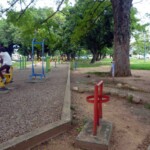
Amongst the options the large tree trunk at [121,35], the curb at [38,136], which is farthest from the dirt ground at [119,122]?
the large tree trunk at [121,35]

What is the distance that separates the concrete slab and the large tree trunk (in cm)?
1061

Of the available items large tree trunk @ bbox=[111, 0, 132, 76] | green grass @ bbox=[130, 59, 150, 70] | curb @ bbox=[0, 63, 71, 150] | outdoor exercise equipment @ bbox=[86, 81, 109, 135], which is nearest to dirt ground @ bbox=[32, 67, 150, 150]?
curb @ bbox=[0, 63, 71, 150]

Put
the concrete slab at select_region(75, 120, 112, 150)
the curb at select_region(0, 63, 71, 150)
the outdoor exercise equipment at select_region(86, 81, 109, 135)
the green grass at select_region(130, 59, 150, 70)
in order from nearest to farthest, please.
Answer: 1. the curb at select_region(0, 63, 71, 150)
2. the concrete slab at select_region(75, 120, 112, 150)
3. the outdoor exercise equipment at select_region(86, 81, 109, 135)
4. the green grass at select_region(130, 59, 150, 70)

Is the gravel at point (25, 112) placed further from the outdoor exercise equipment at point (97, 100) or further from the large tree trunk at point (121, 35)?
the large tree trunk at point (121, 35)

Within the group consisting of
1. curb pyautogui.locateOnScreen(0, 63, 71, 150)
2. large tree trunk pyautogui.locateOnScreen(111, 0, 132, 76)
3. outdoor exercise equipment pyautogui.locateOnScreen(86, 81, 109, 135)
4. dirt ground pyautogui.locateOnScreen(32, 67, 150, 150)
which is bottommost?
dirt ground pyautogui.locateOnScreen(32, 67, 150, 150)

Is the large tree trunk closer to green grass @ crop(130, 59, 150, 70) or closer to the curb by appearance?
the curb

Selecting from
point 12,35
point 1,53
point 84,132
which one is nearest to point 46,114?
point 84,132

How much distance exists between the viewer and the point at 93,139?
4215 mm

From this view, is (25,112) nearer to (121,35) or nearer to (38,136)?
(38,136)

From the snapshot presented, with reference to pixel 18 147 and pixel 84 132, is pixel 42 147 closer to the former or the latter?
pixel 18 147

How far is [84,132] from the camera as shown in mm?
4539

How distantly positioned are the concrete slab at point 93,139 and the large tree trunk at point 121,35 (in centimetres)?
1061

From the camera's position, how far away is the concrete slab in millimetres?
4074

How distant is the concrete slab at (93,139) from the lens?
13.4ft
